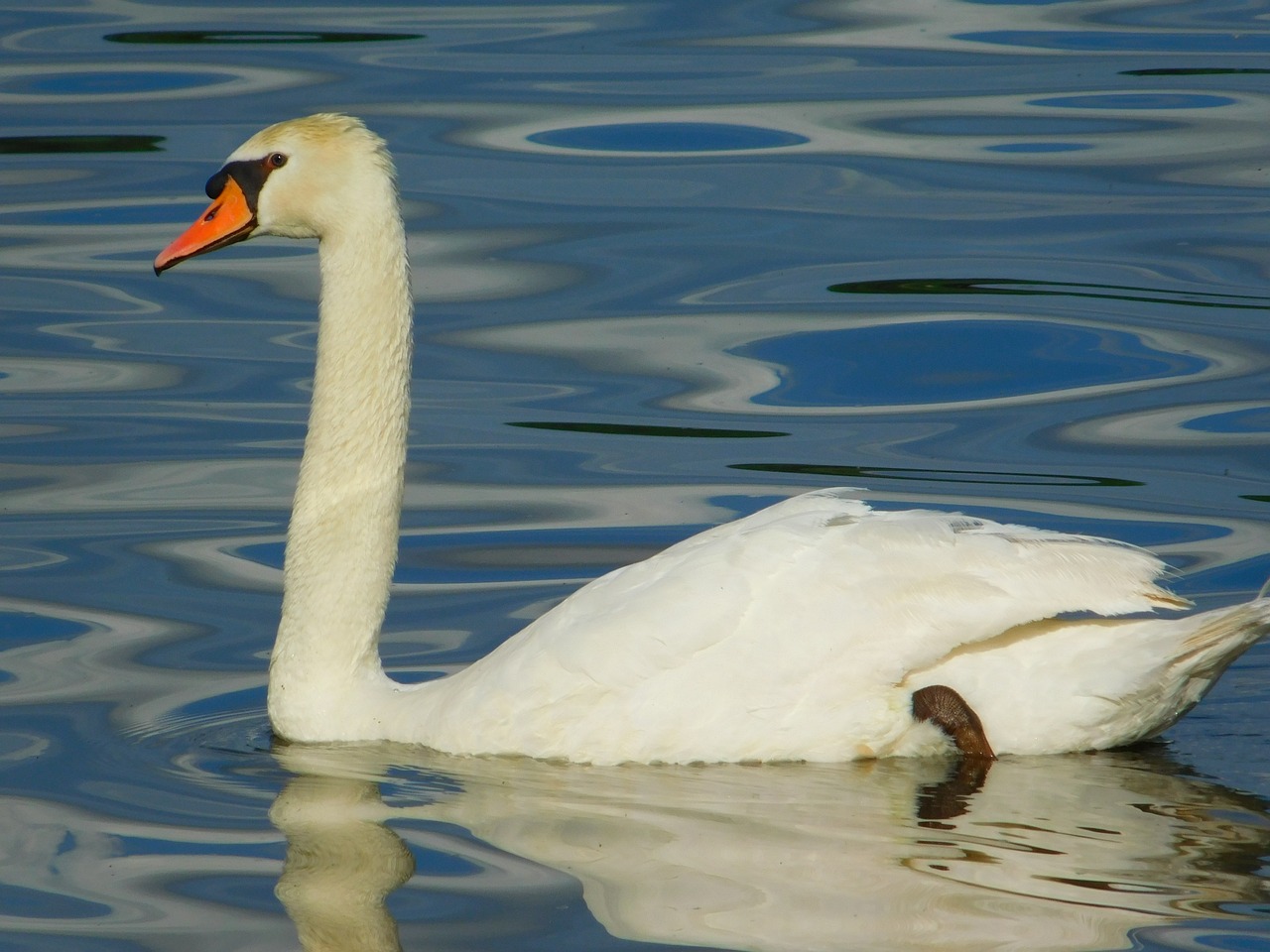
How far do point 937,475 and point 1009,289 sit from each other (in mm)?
3202

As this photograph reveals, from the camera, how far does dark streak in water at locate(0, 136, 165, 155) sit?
16.6 meters

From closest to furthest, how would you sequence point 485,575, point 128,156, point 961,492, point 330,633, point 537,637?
point 537,637, point 330,633, point 485,575, point 961,492, point 128,156

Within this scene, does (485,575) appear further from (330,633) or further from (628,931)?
(628,931)

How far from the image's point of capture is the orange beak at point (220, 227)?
7484 mm

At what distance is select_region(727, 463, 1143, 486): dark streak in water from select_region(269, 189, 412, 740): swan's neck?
3.15 meters

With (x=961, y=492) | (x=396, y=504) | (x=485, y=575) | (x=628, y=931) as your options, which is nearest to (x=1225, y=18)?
(x=961, y=492)

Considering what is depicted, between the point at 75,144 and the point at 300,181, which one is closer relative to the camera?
the point at 300,181

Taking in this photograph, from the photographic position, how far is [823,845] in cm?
585

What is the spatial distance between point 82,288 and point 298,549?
6.81m

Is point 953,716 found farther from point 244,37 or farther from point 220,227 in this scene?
point 244,37

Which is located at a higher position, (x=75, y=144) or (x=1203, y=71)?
(x=1203, y=71)

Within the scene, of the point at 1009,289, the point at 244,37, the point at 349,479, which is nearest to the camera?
the point at 349,479

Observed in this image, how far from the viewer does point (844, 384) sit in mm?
11820

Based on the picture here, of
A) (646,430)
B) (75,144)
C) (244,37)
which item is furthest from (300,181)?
(244,37)
